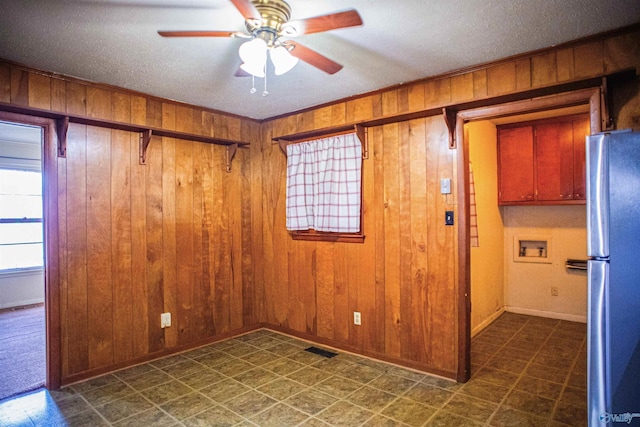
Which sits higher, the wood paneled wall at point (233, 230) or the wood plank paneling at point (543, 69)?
the wood plank paneling at point (543, 69)

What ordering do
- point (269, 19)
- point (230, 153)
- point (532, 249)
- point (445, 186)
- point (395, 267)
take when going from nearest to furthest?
point (269, 19) < point (445, 186) < point (395, 267) < point (230, 153) < point (532, 249)

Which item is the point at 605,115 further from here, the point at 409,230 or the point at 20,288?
the point at 20,288

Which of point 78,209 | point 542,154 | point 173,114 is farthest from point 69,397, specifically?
point 542,154

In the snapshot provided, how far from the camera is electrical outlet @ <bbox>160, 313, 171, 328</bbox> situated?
3.30 meters

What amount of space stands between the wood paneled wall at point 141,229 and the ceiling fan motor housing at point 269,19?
175cm

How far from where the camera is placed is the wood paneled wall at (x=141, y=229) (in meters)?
2.78

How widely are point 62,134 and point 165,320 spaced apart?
1741 millimetres

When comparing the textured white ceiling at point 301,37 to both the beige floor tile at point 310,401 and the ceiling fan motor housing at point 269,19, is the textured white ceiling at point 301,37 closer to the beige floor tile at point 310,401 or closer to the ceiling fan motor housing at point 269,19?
the ceiling fan motor housing at point 269,19

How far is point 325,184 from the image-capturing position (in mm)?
3535

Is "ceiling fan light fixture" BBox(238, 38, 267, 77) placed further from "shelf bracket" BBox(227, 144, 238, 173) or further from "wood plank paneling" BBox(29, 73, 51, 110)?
"shelf bracket" BBox(227, 144, 238, 173)

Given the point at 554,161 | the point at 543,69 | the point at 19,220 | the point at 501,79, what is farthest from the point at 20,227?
the point at 554,161

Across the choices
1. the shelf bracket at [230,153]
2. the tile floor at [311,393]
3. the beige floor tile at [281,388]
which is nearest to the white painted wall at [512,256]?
the tile floor at [311,393]

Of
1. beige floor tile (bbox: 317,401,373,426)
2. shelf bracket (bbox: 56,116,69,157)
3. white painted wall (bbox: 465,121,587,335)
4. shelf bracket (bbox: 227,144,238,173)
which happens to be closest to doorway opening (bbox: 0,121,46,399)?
shelf bracket (bbox: 56,116,69,157)

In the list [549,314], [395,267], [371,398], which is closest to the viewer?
[371,398]
